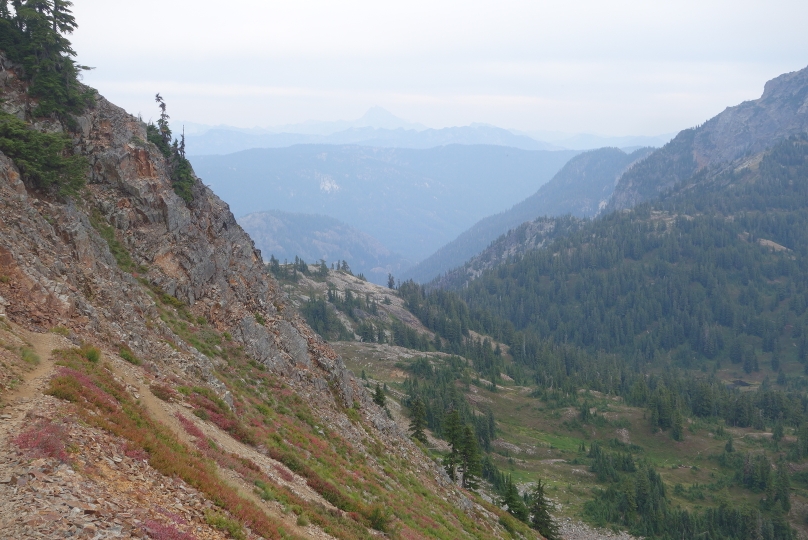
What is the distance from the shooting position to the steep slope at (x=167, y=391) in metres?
15.9

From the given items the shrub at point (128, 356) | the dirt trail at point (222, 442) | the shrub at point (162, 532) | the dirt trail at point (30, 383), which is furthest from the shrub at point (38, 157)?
the shrub at point (162, 532)

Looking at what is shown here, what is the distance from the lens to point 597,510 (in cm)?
A: 8419

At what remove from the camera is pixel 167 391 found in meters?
27.2

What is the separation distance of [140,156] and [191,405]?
29.5 m

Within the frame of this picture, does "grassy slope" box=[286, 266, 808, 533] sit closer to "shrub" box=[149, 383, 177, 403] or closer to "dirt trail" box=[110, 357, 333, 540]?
"dirt trail" box=[110, 357, 333, 540]

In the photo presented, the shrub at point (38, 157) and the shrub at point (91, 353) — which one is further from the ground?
the shrub at point (38, 157)

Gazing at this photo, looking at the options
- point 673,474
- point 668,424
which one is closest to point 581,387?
point 668,424

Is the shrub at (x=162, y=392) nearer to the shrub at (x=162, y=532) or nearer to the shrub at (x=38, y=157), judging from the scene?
the shrub at (x=162, y=532)

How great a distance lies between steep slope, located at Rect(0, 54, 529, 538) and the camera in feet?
52.3

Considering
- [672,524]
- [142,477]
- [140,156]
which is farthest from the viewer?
[672,524]

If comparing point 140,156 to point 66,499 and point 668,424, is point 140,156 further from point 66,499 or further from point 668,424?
point 668,424

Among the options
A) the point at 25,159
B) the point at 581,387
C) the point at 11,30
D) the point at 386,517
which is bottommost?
the point at 581,387

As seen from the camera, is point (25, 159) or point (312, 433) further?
point (312, 433)

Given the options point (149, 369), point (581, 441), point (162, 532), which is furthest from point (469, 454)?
point (581, 441)
